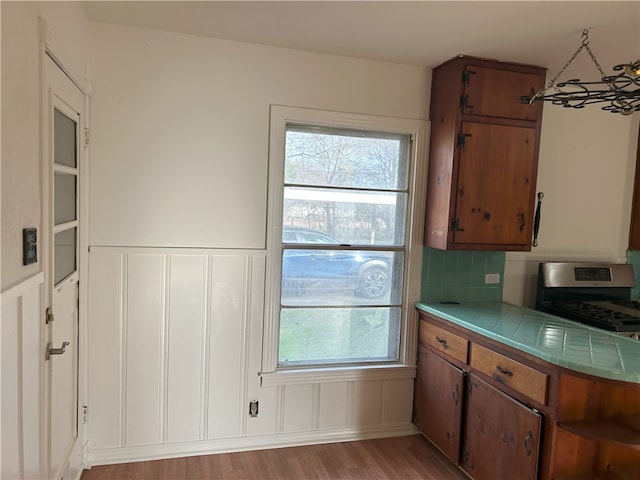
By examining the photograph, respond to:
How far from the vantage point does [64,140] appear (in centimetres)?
210

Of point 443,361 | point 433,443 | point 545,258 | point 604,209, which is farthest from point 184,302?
point 604,209

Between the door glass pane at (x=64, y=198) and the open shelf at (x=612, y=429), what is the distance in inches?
91.5

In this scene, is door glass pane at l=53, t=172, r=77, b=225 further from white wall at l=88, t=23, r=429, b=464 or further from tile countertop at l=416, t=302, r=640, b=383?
tile countertop at l=416, t=302, r=640, b=383

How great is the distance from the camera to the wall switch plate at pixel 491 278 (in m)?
3.17

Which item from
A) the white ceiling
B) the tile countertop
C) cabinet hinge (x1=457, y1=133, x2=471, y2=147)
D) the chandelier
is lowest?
the tile countertop

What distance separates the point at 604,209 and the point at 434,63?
1777 mm

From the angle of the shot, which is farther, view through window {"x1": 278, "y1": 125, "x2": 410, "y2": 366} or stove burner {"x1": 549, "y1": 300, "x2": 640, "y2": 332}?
view through window {"x1": 278, "y1": 125, "x2": 410, "y2": 366}

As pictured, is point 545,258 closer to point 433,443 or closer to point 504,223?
point 504,223

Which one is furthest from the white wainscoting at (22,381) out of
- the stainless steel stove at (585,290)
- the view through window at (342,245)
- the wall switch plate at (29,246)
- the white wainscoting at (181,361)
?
the stainless steel stove at (585,290)

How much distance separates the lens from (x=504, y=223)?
282cm

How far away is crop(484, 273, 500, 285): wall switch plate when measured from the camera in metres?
3.17

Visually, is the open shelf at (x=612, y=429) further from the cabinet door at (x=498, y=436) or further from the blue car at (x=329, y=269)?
the blue car at (x=329, y=269)

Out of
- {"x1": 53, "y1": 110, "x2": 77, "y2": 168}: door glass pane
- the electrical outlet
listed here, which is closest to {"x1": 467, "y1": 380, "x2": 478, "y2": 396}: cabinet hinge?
the electrical outlet

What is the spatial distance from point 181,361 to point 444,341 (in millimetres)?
1540
